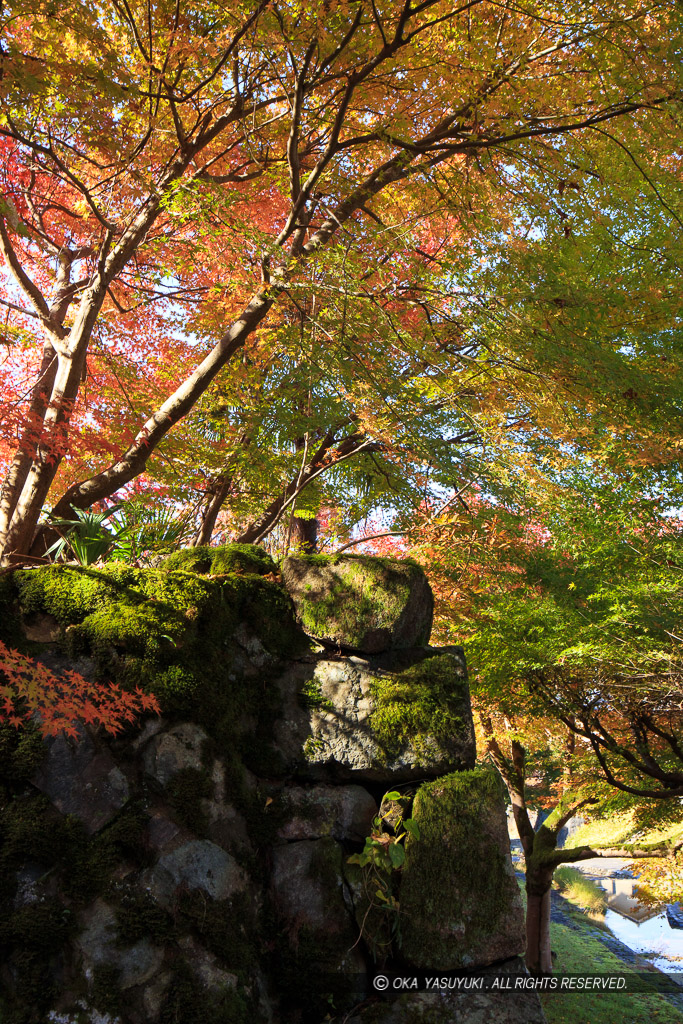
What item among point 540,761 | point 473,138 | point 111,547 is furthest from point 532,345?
point 540,761

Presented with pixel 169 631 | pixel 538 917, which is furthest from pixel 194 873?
pixel 538 917

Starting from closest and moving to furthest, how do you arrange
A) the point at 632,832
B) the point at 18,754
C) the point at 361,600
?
the point at 18,754 < the point at 361,600 < the point at 632,832

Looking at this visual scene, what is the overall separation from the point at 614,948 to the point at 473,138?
1786 centimetres

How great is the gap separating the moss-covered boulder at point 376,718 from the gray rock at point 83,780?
1.16 metres

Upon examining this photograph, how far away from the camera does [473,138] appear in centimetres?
579

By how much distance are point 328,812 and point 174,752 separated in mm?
1107

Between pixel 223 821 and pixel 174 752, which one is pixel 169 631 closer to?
pixel 174 752

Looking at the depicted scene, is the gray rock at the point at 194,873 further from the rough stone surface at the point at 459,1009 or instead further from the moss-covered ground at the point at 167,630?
the rough stone surface at the point at 459,1009

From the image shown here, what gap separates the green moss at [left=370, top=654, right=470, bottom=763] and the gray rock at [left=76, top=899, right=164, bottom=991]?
1.72m

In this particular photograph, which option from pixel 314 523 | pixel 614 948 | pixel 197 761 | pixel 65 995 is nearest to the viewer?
pixel 65 995

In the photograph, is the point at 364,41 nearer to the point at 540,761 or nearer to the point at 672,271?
the point at 672,271

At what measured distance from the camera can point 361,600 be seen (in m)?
4.63

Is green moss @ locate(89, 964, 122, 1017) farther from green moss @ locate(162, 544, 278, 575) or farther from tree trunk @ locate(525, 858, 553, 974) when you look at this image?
tree trunk @ locate(525, 858, 553, 974)

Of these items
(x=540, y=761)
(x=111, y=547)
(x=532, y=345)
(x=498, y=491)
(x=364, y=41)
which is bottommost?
(x=540, y=761)
